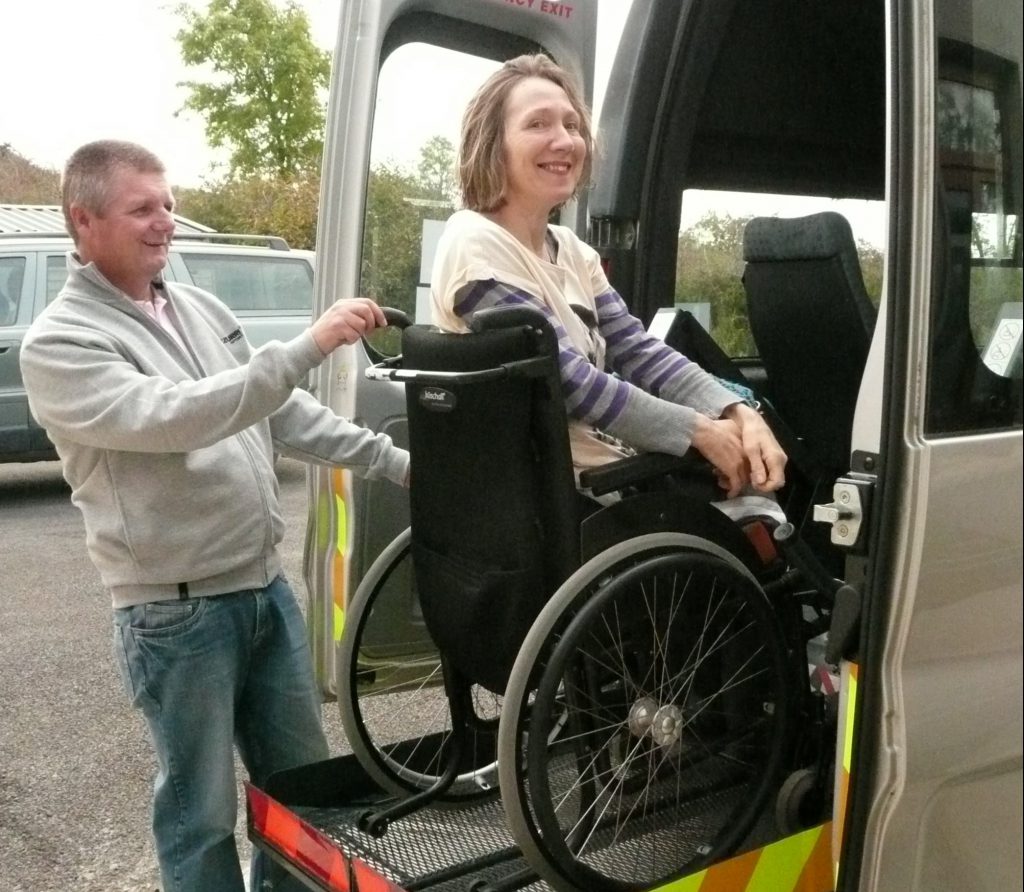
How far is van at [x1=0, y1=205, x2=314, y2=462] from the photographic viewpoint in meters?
8.69

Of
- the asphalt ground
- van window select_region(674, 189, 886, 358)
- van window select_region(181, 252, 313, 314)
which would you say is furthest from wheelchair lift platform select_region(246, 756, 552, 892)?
van window select_region(181, 252, 313, 314)

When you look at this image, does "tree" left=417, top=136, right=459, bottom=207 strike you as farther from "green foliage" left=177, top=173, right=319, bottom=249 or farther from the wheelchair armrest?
"green foliage" left=177, top=173, right=319, bottom=249

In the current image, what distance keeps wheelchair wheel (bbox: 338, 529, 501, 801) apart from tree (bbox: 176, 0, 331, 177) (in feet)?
58.7

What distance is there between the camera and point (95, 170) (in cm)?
229

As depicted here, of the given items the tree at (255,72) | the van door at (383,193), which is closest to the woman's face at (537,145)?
the van door at (383,193)

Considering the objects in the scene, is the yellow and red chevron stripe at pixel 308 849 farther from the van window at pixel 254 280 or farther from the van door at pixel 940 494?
the van window at pixel 254 280

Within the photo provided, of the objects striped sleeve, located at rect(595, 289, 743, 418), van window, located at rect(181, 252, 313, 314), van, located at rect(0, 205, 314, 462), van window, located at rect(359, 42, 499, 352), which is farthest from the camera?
van window, located at rect(181, 252, 313, 314)

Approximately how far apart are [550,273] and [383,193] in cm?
89

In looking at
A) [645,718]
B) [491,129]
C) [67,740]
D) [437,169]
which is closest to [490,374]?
[491,129]

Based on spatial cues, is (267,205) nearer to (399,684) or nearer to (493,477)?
(399,684)

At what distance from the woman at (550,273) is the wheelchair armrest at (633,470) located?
0.08ft

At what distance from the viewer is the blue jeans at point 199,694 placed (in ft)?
7.62

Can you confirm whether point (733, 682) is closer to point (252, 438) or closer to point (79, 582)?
point (252, 438)

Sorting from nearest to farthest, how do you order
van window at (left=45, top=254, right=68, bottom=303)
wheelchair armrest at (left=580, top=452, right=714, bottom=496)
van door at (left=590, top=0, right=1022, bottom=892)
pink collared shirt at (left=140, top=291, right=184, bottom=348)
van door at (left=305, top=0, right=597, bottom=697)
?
van door at (left=590, top=0, right=1022, bottom=892)
wheelchair armrest at (left=580, top=452, right=714, bottom=496)
pink collared shirt at (left=140, top=291, right=184, bottom=348)
van door at (left=305, top=0, right=597, bottom=697)
van window at (left=45, top=254, right=68, bottom=303)
